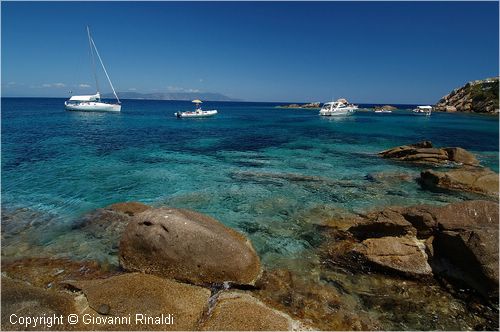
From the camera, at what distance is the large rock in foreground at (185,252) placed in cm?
829

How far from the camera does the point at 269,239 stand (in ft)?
37.6

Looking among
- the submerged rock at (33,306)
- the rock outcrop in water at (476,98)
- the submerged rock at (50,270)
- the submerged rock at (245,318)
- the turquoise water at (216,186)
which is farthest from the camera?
the rock outcrop in water at (476,98)

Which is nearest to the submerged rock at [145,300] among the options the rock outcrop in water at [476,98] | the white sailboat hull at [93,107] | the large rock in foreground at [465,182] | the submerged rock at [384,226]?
the submerged rock at [384,226]

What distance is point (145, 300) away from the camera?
698cm

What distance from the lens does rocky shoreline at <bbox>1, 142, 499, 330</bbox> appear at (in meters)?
6.78

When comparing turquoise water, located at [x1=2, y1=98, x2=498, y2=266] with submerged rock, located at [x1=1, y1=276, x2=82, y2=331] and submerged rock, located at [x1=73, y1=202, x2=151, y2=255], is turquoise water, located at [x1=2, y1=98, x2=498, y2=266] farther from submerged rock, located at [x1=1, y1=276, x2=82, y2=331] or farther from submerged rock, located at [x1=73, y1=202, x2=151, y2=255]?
submerged rock, located at [x1=1, y1=276, x2=82, y2=331]

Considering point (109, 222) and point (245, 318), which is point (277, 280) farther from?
point (109, 222)

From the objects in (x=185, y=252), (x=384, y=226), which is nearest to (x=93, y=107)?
(x=185, y=252)

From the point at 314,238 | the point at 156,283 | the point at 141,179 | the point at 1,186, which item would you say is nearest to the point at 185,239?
the point at 156,283

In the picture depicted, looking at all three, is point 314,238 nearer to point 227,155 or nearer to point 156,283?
point 156,283

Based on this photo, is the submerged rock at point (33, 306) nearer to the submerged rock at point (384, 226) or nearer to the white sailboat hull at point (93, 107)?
the submerged rock at point (384, 226)

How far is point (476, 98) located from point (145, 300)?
144m

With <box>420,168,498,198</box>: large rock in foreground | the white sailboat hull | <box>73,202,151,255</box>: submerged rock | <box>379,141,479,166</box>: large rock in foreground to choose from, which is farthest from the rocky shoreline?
the white sailboat hull

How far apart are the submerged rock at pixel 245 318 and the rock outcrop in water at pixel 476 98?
124 m
